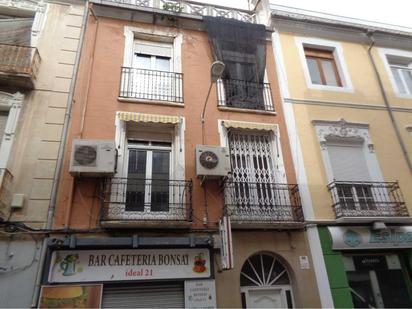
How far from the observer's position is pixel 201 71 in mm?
9195

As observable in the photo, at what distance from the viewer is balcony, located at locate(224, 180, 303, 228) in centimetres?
736

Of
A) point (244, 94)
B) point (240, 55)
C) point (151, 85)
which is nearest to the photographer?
point (151, 85)

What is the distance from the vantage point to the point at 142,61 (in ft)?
30.2

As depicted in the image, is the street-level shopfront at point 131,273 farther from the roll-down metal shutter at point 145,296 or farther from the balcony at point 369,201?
the balcony at point 369,201

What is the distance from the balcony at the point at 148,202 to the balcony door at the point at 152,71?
2458 millimetres

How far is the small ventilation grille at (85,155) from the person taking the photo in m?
6.66

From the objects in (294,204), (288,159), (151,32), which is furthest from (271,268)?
(151,32)

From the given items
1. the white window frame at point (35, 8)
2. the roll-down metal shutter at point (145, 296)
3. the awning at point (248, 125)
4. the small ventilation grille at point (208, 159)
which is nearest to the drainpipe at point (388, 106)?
the awning at point (248, 125)

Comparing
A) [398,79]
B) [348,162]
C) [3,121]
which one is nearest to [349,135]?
[348,162]

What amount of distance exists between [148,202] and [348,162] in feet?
18.2

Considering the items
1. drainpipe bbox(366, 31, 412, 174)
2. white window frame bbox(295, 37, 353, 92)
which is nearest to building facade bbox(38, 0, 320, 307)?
white window frame bbox(295, 37, 353, 92)

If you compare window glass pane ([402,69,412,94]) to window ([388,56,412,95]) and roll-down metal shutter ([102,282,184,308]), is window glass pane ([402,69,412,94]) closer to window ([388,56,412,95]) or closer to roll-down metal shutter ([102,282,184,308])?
window ([388,56,412,95])

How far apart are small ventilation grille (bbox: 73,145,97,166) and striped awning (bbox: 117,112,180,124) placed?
133cm

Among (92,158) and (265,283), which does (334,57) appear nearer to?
(265,283)
